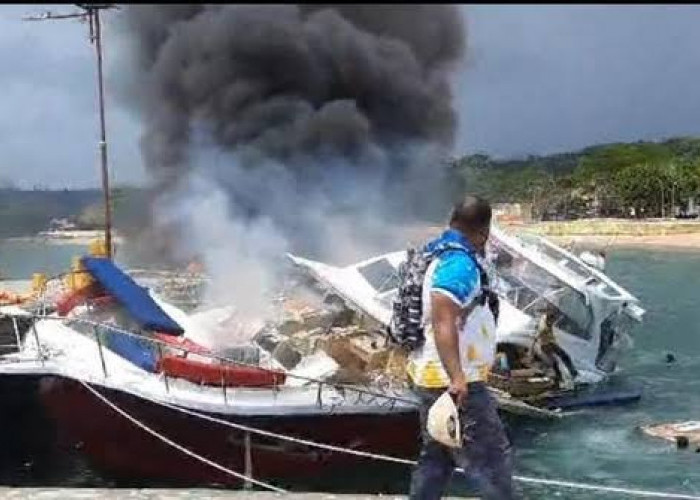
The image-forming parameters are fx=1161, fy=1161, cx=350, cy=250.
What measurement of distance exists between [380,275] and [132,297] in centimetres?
398

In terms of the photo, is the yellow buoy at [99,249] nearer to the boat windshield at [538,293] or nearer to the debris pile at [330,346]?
the debris pile at [330,346]

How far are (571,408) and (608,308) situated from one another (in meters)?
1.63

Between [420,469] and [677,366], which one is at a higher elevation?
[420,469]

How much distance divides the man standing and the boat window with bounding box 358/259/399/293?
34.3 feet

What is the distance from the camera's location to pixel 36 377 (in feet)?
40.7

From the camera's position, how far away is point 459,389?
493 centimetres

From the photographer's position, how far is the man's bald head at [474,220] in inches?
203

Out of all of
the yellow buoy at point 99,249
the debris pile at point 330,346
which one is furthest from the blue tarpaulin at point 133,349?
the yellow buoy at point 99,249

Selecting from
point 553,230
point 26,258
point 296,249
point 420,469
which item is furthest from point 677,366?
point 553,230

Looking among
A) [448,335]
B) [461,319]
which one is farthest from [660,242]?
[448,335]

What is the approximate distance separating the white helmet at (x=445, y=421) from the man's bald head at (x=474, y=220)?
28.1 inches

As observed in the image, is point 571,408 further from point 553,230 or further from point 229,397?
point 553,230

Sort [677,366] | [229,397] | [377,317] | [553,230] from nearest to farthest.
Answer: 1. [229,397]
2. [377,317]
3. [677,366]
4. [553,230]

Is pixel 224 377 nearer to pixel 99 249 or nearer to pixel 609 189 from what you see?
pixel 99 249
